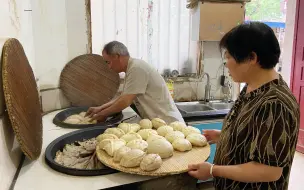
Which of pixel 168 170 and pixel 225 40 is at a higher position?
pixel 225 40

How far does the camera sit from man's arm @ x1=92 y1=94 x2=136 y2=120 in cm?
181

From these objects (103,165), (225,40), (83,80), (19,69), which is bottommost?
(103,165)

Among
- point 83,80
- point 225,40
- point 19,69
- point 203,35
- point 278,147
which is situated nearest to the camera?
point 278,147

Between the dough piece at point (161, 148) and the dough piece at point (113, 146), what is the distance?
0.44 ft

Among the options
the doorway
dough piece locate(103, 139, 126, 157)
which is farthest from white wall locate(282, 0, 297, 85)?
dough piece locate(103, 139, 126, 157)

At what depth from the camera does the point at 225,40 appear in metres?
0.94

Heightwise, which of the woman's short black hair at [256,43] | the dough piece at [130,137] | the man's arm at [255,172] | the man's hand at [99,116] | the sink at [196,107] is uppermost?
the woman's short black hair at [256,43]

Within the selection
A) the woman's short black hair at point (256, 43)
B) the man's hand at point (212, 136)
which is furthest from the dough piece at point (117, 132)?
the woman's short black hair at point (256, 43)

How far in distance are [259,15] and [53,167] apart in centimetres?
385

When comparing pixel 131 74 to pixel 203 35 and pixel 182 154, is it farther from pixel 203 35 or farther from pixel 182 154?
pixel 203 35

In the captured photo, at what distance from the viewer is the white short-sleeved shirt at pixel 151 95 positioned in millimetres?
1875

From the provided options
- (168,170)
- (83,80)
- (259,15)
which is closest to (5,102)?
(168,170)

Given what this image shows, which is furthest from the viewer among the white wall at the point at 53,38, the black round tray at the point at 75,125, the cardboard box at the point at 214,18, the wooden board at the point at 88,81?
the cardboard box at the point at 214,18

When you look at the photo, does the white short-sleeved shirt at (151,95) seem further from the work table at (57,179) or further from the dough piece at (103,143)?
the work table at (57,179)
